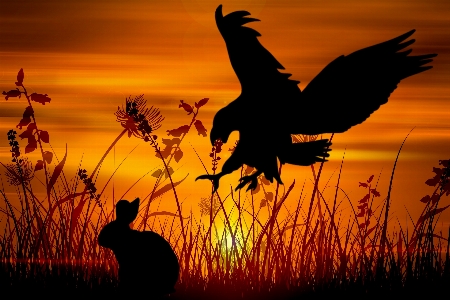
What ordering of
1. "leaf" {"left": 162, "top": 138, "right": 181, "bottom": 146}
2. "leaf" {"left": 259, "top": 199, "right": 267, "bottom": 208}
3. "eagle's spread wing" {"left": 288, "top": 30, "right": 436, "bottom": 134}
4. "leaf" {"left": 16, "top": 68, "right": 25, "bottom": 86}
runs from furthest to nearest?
"leaf" {"left": 259, "top": 199, "right": 267, "bottom": 208} < "leaf" {"left": 162, "top": 138, "right": 181, "bottom": 146} < "leaf" {"left": 16, "top": 68, "right": 25, "bottom": 86} < "eagle's spread wing" {"left": 288, "top": 30, "right": 436, "bottom": 134}

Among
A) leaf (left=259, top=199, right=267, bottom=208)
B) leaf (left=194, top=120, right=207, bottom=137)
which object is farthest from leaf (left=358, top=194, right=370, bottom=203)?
leaf (left=194, top=120, right=207, bottom=137)

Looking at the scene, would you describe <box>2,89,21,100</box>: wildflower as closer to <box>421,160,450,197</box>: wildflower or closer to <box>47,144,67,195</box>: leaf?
<box>47,144,67,195</box>: leaf

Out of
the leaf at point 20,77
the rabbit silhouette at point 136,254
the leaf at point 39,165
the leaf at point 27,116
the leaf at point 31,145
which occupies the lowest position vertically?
the rabbit silhouette at point 136,254

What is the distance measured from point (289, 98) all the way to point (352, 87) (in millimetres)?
427

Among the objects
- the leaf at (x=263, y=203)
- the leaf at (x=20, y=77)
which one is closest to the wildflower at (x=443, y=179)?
the leaf at (x=263, y=203)

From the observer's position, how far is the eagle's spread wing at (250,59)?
4363 mm

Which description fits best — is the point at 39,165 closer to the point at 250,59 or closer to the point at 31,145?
the point at 31,145

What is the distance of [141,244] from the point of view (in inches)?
169

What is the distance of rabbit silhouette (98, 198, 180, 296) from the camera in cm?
430

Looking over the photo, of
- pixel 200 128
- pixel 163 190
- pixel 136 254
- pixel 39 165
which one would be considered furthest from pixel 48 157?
pixel 136 254

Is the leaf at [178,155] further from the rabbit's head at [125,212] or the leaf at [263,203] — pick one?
the rabbit's head at [125,212]

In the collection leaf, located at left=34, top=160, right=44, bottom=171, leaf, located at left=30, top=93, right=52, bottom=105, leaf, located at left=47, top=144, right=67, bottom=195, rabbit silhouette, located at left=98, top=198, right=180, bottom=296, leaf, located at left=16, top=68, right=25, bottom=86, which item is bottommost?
rabbit silhouette, located at left=98, top=198, right=180, bottom=296

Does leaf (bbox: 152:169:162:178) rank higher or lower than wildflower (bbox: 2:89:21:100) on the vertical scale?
lower

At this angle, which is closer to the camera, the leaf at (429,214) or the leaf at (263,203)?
the leaf at (429,214)
